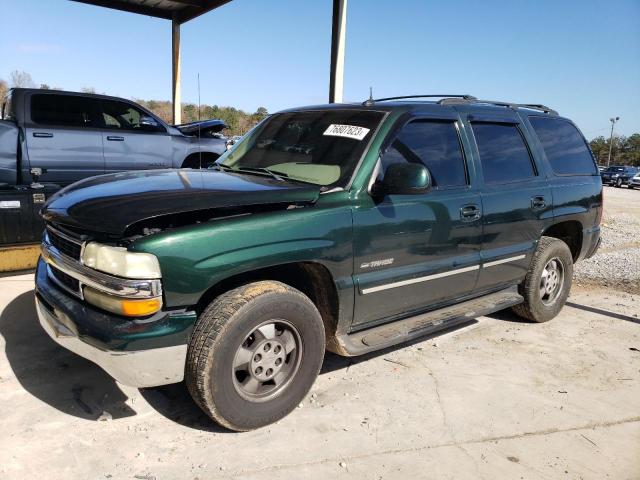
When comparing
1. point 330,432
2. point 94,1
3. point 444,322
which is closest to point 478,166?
point 444,322

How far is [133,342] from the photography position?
2.46 metres

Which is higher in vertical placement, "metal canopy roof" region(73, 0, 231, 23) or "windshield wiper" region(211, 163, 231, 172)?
"metal canopy roof" region(73, 0, 231, 23)

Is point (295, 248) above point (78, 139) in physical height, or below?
below

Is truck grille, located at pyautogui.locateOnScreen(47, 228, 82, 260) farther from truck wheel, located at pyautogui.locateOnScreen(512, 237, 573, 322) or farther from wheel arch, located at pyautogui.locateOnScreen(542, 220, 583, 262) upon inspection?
wheel arch, located at pyautogui.locateOnScreen(542, 220, 583, 262)

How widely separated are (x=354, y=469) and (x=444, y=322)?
1.46 m

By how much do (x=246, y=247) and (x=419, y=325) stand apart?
1.51 m

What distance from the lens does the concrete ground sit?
2631mm

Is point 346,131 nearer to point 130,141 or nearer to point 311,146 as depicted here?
point 311,146

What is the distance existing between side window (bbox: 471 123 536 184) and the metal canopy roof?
9.69 meters

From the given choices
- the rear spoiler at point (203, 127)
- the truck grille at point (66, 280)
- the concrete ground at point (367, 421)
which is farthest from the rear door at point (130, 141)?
the truck grille at point (66, 280)

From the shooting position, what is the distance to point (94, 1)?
12.6 m

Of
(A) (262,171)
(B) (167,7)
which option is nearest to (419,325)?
(A) (262,171)

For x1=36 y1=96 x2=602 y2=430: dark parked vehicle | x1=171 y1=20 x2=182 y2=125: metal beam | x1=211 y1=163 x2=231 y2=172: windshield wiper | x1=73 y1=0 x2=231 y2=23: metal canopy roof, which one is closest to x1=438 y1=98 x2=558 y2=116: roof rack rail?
x1=36 y1=96 x2=602 y2=430: dark parked vehicle

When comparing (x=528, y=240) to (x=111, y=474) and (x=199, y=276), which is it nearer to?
(x=199, y=276)
